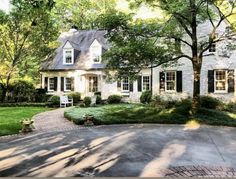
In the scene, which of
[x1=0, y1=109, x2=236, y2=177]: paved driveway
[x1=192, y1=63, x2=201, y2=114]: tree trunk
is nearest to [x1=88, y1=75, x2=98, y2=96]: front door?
[x1=192, y1=63, x2=201, y2=114]: tree trunk

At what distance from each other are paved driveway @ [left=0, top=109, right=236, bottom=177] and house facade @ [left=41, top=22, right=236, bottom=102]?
14.8 feet

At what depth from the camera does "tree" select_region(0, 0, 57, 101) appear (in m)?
19.8

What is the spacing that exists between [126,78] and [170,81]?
227 inches

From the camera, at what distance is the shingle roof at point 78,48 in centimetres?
2326

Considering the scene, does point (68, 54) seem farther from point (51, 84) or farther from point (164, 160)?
point (164, 160)

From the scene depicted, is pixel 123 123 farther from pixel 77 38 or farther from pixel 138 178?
pixel 77 38

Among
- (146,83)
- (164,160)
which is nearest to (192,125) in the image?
(164,160)

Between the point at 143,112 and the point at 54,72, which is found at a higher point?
the point at 54,72

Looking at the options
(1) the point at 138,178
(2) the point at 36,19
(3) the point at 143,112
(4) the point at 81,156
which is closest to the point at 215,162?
(1) the point at 138,178

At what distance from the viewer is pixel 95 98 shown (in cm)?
1805

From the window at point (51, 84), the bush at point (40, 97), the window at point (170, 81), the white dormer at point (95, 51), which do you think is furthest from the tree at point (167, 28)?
the window at point (51, 84)

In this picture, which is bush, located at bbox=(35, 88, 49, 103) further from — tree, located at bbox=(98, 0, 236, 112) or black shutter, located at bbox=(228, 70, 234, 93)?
black shutter, located at bbox=(228, 70, 234, 93)

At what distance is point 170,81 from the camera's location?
63.5 feet

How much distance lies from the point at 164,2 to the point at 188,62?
6445 mm
